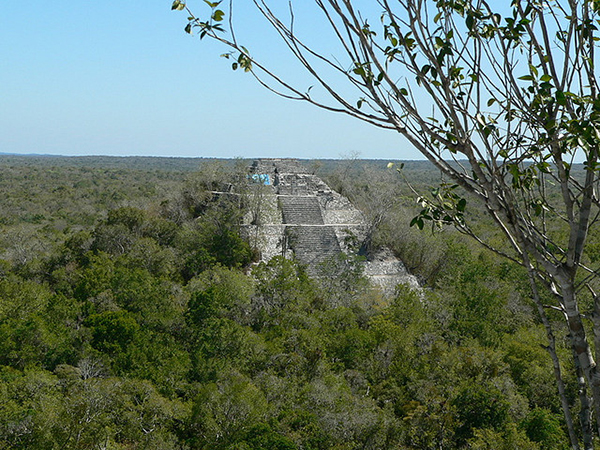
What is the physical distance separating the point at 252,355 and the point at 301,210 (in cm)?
1309

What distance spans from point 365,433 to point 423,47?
8.96 metres

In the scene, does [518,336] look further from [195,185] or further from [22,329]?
[195,185]

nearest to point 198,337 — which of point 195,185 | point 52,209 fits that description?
point 195,185

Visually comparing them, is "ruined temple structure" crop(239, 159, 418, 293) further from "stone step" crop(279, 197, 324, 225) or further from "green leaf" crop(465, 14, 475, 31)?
"green leaf" crop(465, 14, 475, 31)

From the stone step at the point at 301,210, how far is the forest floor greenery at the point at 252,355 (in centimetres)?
370

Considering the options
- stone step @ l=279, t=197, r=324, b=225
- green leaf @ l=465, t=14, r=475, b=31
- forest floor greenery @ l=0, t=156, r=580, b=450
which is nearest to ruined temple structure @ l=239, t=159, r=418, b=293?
stone step @ l=279, t=197, r=324, b=225

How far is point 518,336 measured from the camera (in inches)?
597

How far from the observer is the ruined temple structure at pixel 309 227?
2216 cm

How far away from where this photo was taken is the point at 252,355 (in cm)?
1314

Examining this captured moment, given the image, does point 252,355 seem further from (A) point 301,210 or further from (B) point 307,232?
(A) point 301,210

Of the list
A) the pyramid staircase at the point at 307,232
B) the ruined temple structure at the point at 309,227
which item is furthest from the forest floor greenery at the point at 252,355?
the pyramid staircase at the point at 307,232

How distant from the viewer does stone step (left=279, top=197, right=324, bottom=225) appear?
81.7 ft

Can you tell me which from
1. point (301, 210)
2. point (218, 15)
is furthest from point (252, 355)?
point (301, 210)

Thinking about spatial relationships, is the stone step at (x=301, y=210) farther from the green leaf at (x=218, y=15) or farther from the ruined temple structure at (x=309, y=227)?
the green leaf at (x=218, y=15)
